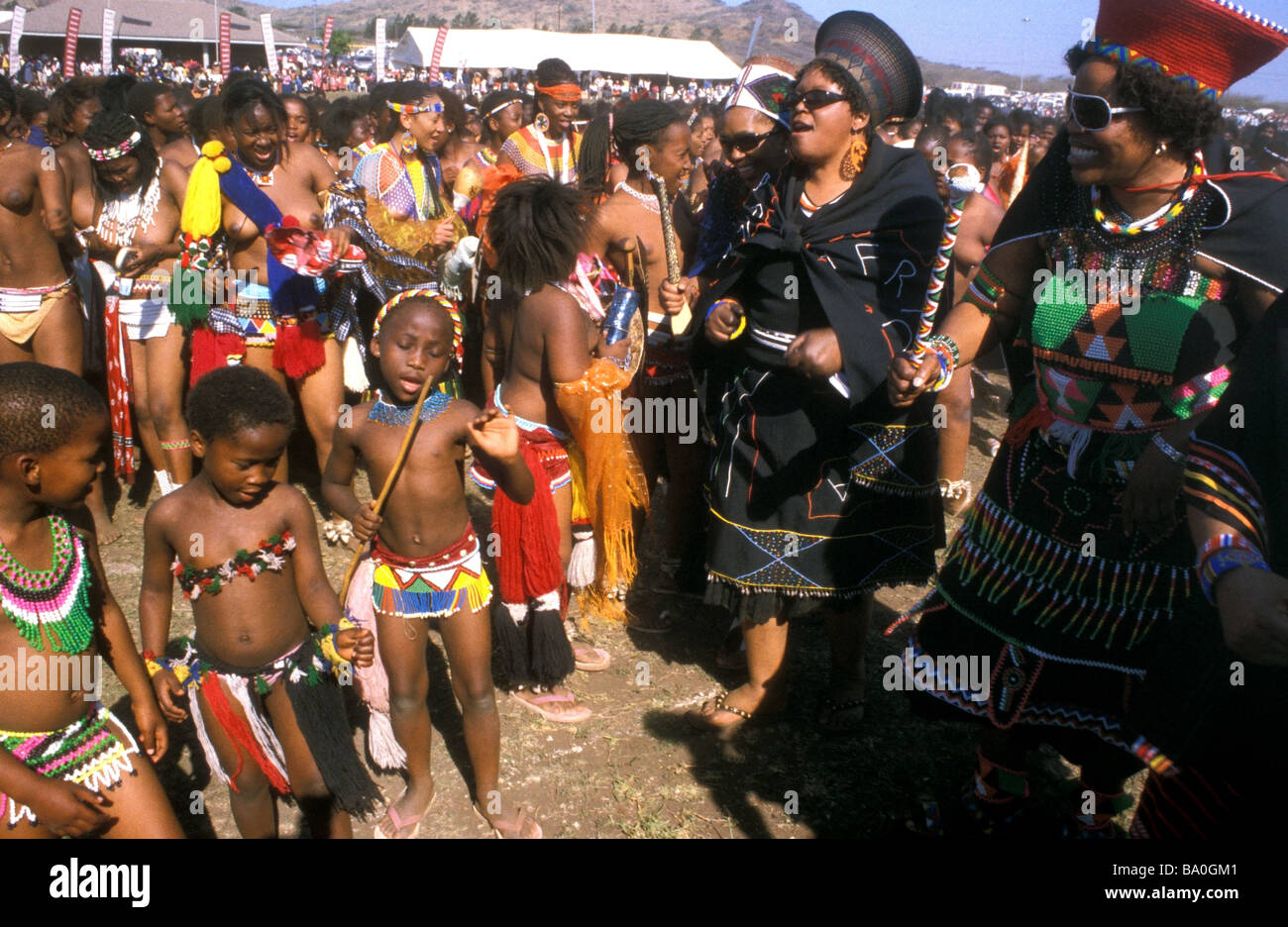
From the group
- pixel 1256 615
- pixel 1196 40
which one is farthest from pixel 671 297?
pixel 1256 615

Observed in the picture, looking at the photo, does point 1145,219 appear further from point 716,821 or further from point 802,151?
point 716,821

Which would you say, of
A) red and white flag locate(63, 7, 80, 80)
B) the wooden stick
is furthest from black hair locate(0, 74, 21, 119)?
red and white flag locate(63, 7, 80, 80)

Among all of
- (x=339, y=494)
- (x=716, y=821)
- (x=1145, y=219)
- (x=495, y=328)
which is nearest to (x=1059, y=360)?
(x=1145, y=219)

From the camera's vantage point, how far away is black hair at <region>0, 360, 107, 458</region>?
2172mm

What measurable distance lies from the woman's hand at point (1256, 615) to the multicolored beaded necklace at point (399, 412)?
2211 millimetres

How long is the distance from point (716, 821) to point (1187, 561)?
1.74 meters

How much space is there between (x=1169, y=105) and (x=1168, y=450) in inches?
33.6

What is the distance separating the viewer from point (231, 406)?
2627 millimetres

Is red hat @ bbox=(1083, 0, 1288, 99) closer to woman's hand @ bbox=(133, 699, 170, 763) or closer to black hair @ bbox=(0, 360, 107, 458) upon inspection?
black hair @ bbox=(0, 360, 107, 458)

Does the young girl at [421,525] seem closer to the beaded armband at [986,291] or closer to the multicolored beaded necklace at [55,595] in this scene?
the multicolored beaded necklace at [55,595]

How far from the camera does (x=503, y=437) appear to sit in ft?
9.55

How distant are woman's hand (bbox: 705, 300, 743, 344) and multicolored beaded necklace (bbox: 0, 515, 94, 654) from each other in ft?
7.06

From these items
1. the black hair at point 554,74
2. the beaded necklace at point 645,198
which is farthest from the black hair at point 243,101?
the black hair at point 554,74

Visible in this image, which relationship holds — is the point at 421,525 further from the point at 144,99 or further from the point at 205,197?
the point at 144,99
